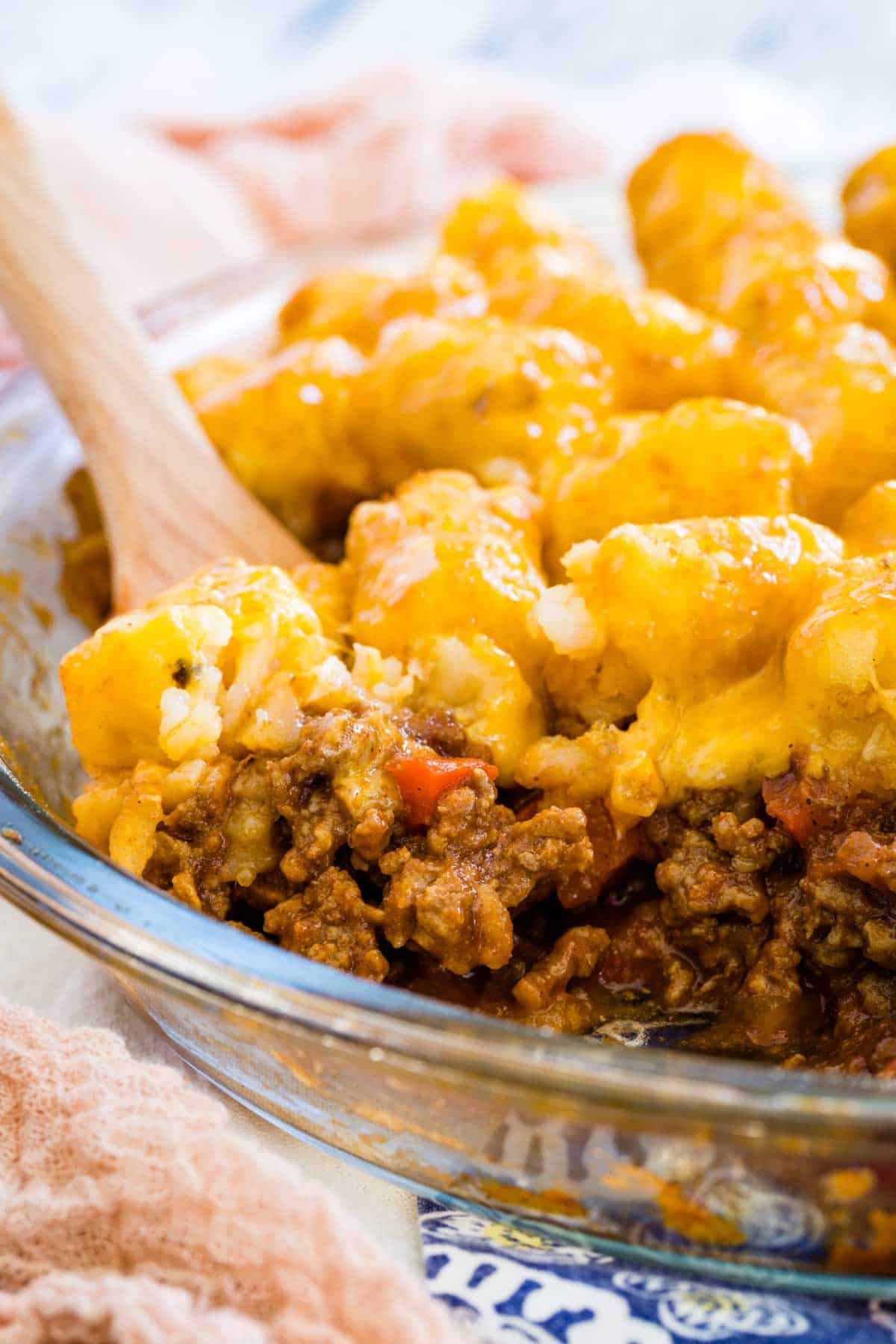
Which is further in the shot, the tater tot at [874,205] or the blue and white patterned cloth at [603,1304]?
the tater tot at [874,205]

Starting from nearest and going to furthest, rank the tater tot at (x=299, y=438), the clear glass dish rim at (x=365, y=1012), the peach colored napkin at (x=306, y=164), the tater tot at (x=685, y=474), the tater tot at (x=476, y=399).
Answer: the clear glass dish rim at (x=365, y=1012) < the tater tot at (x=685, y=474) < the tater tot at (x=476, y=399) < the tater tot at (x=299, y=438) < the peach colored napkin at (x=306, y=164)

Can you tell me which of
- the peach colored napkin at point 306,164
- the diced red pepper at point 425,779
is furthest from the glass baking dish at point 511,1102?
the peach colored napkin at point 306,164

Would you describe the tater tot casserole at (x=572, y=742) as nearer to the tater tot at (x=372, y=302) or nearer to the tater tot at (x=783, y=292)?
the tater tot at (x=783, y=292)

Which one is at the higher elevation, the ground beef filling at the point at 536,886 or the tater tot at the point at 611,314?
the tater tot at the point at 611,314

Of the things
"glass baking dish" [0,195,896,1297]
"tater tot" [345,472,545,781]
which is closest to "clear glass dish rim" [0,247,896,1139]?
"glass baking dish" [0,195,896,1297]

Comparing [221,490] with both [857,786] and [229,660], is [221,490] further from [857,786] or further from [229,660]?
[857,786]

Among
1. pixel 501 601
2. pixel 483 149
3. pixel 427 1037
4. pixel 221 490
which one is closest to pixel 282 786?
pixel 501 601
